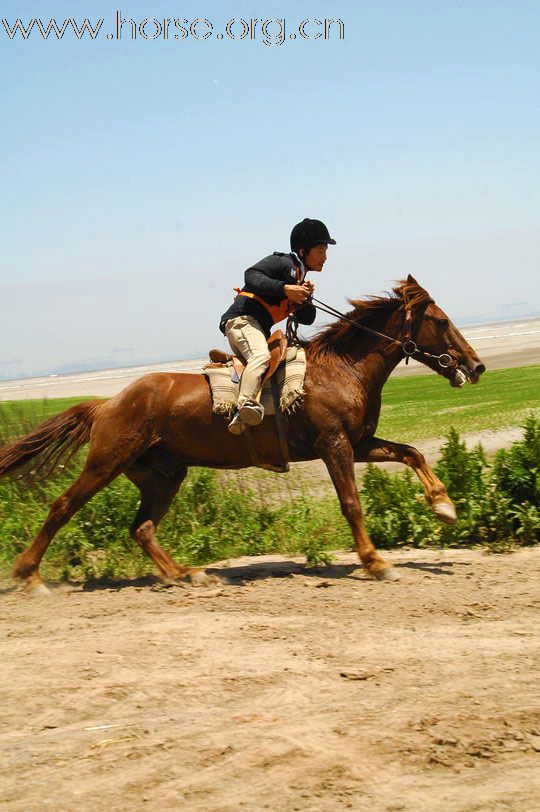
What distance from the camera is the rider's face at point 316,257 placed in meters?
7.66

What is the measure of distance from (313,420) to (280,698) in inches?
133

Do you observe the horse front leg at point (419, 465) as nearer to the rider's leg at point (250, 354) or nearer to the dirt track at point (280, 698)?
the dirt track at point (280, 698)

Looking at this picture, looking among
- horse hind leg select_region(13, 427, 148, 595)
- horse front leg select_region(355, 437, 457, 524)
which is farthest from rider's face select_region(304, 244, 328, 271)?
horse hind leg select_region(13, 427, 148, 595)

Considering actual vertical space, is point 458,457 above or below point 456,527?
above

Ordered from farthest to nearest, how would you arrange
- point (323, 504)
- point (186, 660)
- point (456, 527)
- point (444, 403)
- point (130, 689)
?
point (444, 403) < point (323, 504) < point (456, 527) < point (186, 660) < point (130, 689)

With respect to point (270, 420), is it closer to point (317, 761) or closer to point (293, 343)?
point (293, 343)

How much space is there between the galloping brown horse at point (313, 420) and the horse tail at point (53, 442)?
0.24m

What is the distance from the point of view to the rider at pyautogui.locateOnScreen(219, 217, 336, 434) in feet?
24.1

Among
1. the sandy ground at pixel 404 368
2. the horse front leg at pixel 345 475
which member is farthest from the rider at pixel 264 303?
the sandy ground at pixel 404 368

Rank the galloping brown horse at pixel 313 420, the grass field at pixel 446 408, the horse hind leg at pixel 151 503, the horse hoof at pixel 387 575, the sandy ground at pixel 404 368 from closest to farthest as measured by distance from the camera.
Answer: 1. the horse hoof at pixel 387 575
2. the galloping brown horse at pixel 313 420
3. the horse hind leg at pixel 151 503
4. the grass field at pixel 446 408
5. the sandy ground at pixel 404 368

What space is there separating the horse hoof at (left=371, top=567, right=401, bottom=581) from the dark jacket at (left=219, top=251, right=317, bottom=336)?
2.32 meters

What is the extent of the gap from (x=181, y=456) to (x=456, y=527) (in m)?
2.71

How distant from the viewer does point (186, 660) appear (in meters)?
5.07

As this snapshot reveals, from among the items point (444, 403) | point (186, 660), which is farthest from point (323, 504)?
point (444, 403)
